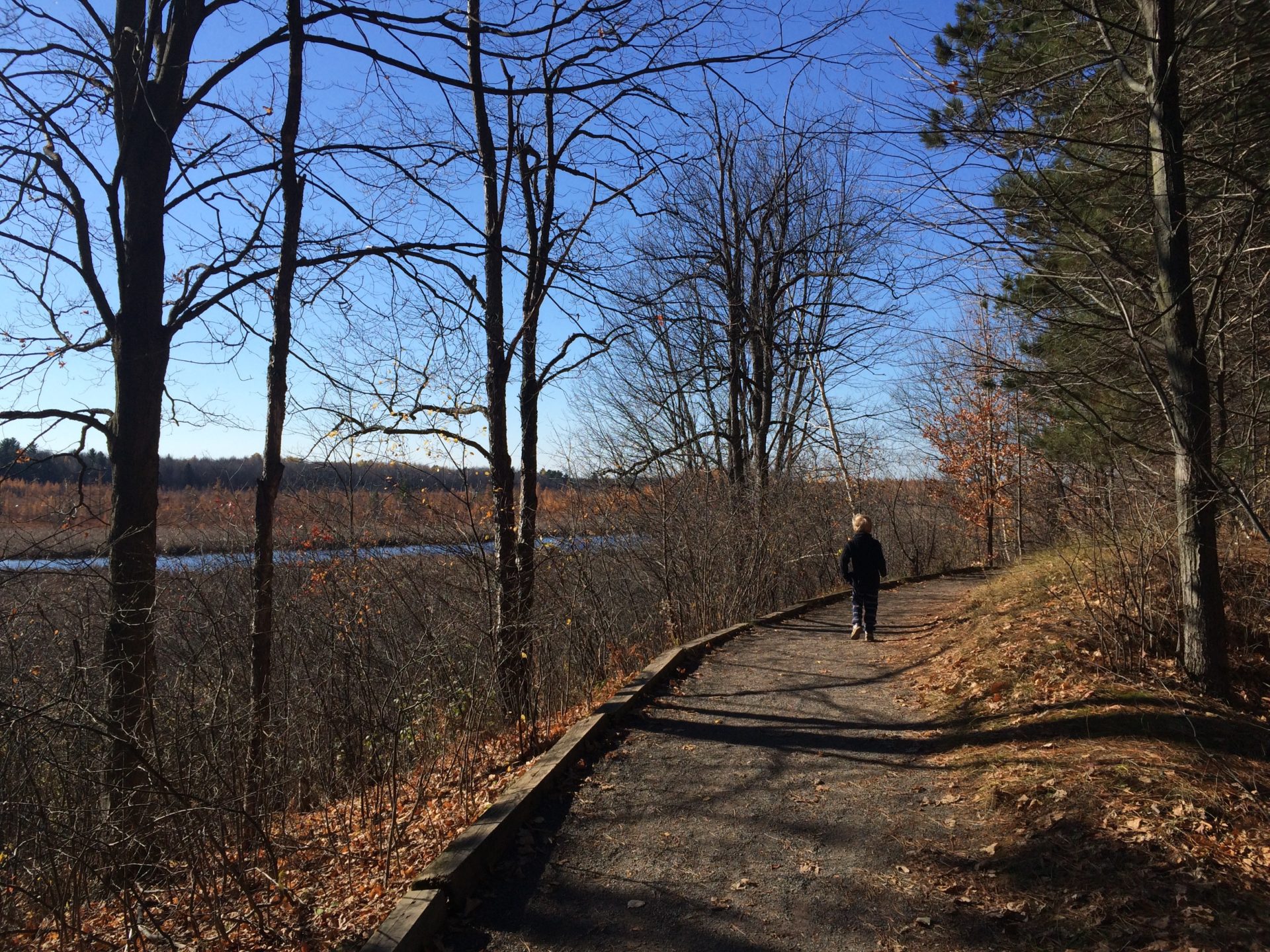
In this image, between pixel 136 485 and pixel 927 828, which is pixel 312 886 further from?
pixel 136 485

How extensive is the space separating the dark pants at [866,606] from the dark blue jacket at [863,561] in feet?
0.26

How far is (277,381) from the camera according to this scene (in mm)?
8008

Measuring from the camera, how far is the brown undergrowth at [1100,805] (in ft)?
12.0

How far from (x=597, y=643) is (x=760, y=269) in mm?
12957

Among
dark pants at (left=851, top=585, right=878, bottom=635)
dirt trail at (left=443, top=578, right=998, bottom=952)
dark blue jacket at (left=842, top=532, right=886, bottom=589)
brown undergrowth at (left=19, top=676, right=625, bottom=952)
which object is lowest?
brown undergrowth at (left=19, top=676, right=625, bottom=952)

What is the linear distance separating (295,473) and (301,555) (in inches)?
68.7

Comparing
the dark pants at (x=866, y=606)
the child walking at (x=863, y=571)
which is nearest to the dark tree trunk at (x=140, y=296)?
the child walking at (x=863, y=571)

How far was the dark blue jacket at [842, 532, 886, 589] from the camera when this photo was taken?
1095cm

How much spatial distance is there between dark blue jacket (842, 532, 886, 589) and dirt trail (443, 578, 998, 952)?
3.00 meters

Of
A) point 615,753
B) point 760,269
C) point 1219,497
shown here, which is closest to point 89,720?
point 615,753

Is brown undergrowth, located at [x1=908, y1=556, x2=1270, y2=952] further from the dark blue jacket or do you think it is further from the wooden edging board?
the dark blue jacket

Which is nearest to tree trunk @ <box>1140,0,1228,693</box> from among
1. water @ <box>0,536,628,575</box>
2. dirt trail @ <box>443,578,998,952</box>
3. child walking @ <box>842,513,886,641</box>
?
dirt trail @ <box>443,578,998,952</box>

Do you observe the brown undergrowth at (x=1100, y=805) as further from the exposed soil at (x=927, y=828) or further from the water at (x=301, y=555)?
the water at (x=301, y=555)

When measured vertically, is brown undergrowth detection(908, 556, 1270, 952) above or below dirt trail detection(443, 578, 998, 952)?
above
